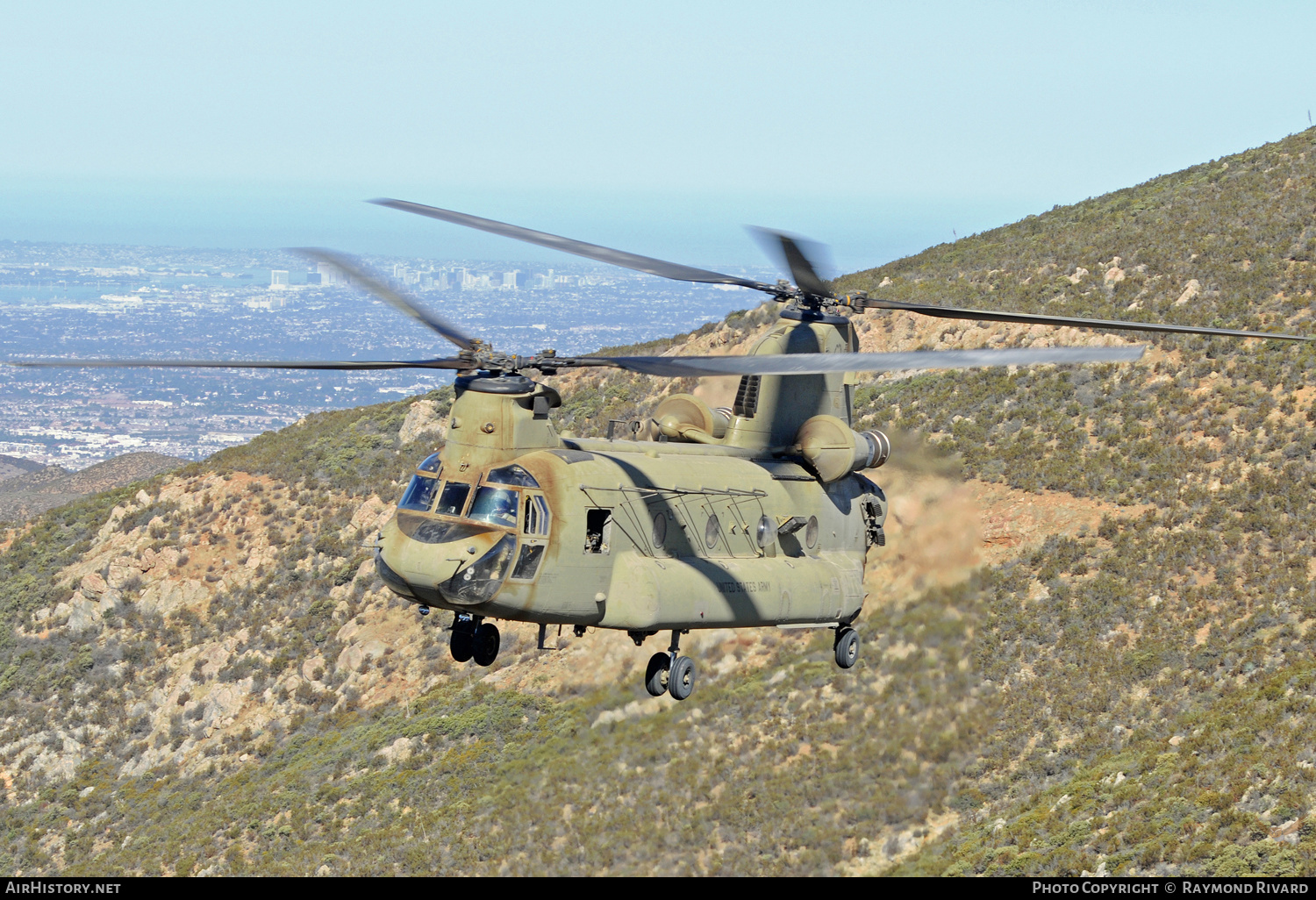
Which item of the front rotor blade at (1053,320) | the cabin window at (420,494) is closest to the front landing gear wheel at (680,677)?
the cabin window at (420,494)

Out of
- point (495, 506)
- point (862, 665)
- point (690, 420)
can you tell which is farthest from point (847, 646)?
point (495, 506)

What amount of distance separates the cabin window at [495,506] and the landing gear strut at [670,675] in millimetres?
3676

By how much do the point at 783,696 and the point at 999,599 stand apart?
21.8 ft

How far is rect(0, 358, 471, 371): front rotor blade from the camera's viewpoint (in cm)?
1603

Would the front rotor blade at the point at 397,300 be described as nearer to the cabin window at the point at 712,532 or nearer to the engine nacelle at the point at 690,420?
the cabin window at the point at 712,532

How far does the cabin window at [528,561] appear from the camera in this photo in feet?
Answer: 58.5

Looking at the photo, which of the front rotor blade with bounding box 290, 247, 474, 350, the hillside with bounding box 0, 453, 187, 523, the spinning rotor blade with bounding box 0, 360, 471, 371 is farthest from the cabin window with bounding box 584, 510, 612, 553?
the hillside with bounding box 0, 453, 187, 523

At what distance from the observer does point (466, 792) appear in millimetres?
28562

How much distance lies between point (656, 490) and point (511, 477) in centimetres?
277

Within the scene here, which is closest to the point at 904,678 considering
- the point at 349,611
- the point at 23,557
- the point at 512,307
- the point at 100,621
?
the point at 349,611

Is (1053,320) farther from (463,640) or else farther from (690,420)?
(463,640)

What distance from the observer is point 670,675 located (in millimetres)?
19922

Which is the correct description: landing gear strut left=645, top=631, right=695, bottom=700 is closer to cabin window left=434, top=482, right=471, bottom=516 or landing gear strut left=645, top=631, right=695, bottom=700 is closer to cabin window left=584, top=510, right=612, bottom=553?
cabin window left=584, top=510, right=612, bottom=553

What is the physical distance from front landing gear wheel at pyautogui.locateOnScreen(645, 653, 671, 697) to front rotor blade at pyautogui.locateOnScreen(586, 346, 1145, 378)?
5.72 meters
